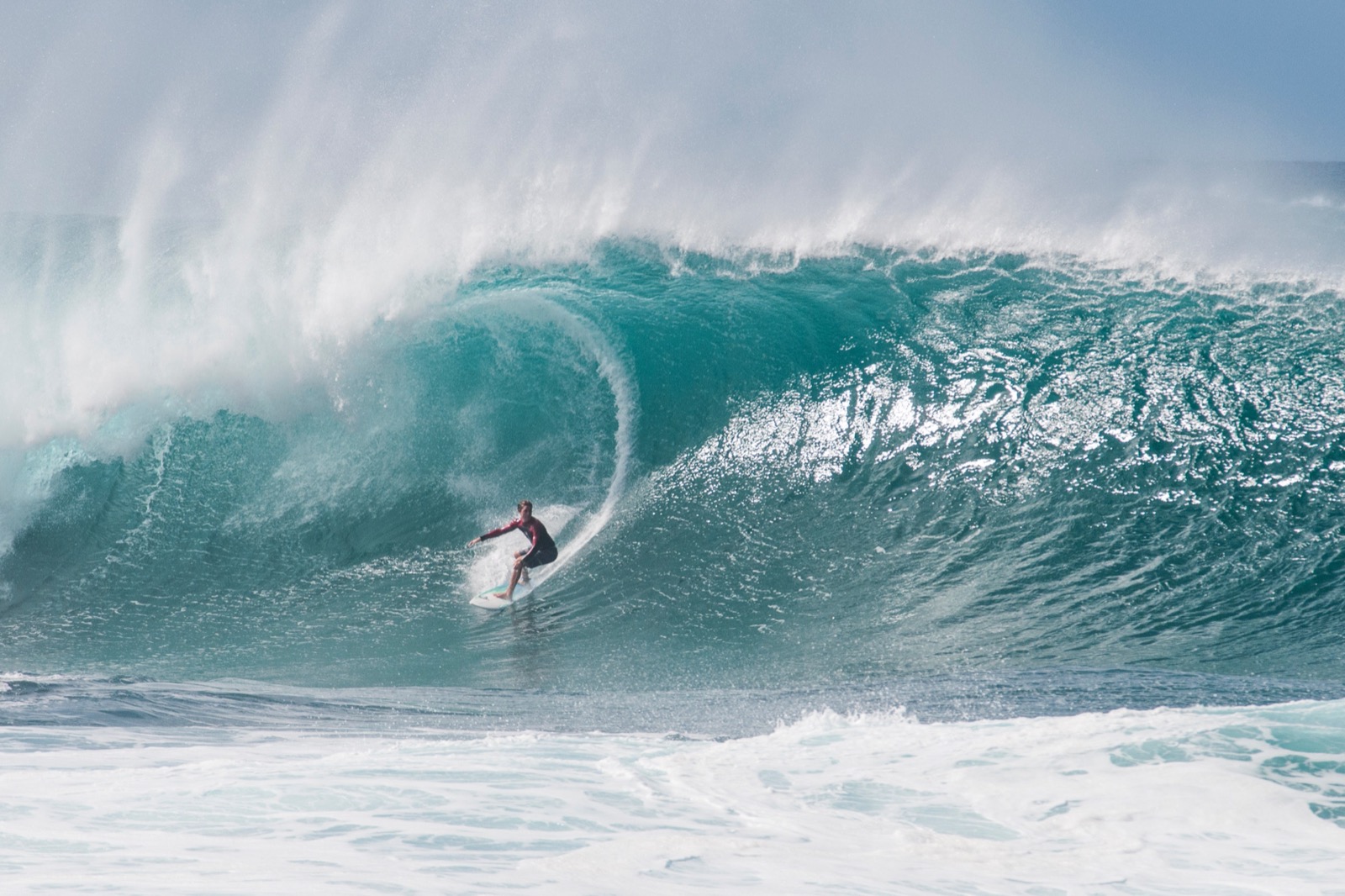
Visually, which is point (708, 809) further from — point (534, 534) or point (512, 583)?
point (534, 534)

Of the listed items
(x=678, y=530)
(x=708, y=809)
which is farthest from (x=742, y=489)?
(x=708, y=809)

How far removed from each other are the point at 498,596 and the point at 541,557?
1.60ft

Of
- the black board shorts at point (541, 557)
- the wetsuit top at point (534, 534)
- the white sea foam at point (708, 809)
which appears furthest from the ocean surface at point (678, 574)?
the wetsuit top at point (534, 534)

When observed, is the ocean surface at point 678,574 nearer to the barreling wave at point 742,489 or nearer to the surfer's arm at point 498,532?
the barreling wave at point 742,489

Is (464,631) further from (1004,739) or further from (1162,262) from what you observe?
(1162,262)

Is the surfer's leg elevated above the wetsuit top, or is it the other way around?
the wetsuit top

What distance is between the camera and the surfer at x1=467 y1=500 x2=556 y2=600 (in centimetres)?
930

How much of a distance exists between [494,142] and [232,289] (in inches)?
181

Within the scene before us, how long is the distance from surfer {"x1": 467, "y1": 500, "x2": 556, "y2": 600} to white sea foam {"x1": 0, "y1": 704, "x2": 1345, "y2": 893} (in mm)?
3221

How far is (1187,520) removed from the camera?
8977mm

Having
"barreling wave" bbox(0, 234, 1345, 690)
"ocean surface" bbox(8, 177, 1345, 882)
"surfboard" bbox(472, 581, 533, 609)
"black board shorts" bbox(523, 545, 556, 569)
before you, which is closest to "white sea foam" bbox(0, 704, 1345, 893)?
"ocean surface" bbox(8, 177, 1345, 882)

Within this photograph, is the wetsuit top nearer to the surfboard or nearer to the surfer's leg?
the surfer's leg

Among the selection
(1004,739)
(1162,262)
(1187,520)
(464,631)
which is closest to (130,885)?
(1004,739)

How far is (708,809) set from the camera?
16.4 feet
